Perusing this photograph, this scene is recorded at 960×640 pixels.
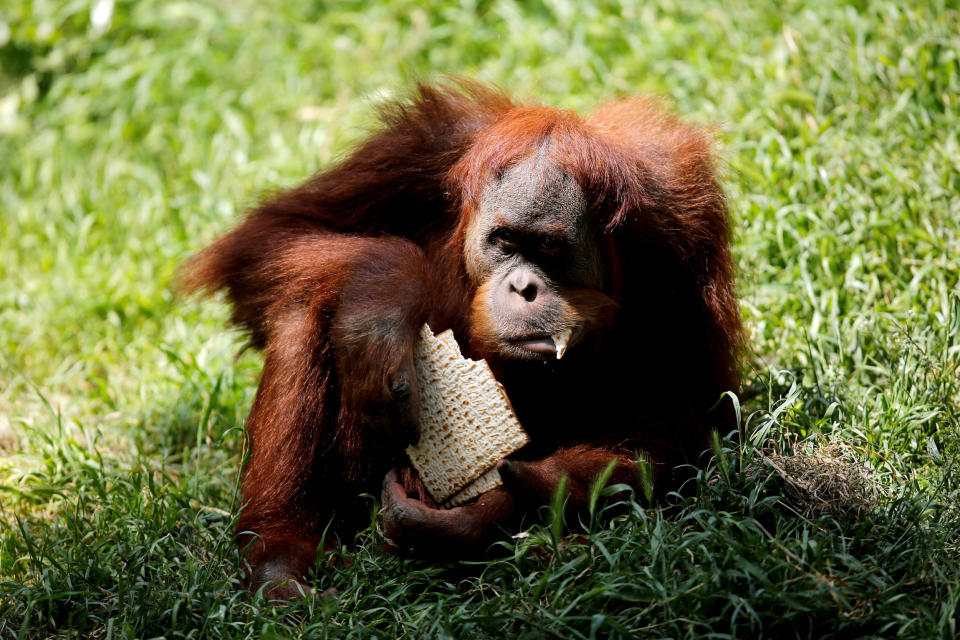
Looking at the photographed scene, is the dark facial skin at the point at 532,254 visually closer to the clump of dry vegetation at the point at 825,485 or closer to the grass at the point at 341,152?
the grass at the point at 341,152

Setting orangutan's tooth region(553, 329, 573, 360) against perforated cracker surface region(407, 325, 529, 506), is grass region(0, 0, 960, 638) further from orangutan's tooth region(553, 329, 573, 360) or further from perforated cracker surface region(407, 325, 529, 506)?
orangutan's tooth region(553, 329, 573, 360)

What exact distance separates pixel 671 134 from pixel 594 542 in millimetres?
1519

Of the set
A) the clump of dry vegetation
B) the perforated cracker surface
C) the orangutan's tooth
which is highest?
the orangutan's tooth

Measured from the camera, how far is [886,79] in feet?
16.7

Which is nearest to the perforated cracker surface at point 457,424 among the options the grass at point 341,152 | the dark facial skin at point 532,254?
the dark facial skin at point 532,254

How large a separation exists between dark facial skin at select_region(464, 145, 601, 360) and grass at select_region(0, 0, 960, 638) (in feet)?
1.98

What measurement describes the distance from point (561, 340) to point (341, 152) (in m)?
1.48

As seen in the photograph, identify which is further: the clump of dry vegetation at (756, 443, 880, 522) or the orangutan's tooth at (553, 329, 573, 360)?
the clump of dry vegetation at (756, 443, 880, 522)

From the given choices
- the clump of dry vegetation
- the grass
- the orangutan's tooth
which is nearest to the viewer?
the grass

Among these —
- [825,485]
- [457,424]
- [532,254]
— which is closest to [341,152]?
[532,254]

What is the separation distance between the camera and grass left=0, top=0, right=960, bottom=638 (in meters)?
2.90

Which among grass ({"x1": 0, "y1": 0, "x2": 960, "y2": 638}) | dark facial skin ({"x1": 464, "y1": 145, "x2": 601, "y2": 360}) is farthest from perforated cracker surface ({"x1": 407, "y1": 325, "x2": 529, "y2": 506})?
grass ({"x1": 0, "y1": 0, "x2": 960, "y2": 638})

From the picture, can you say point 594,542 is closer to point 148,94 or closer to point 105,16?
point 148,94

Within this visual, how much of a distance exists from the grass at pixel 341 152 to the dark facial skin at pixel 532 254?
23.8 inches
